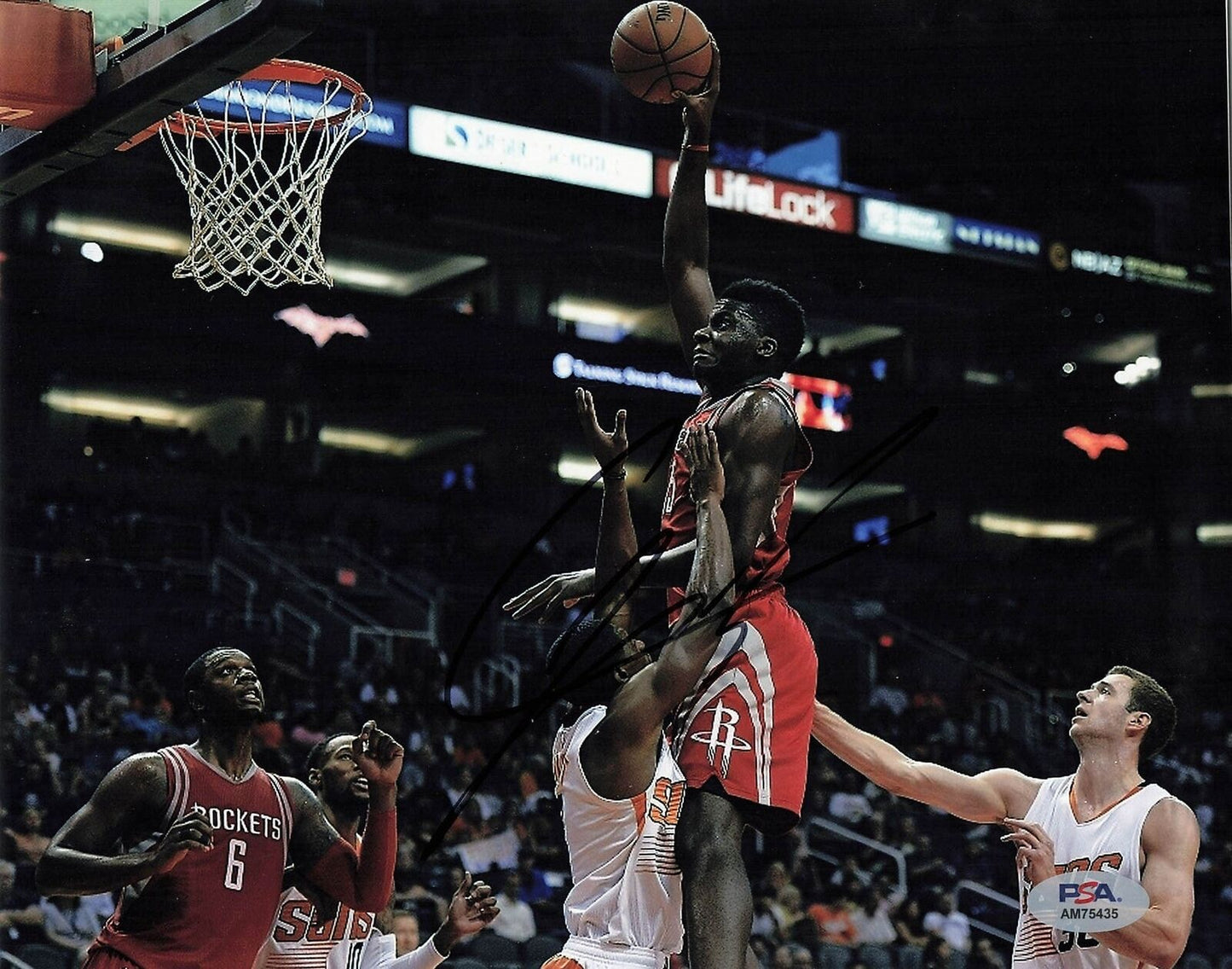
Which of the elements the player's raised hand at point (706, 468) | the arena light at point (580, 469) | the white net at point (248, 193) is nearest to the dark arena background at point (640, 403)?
the arena light at point (580, 469)

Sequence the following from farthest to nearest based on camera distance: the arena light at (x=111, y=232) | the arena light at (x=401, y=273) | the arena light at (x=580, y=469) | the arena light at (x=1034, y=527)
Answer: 1. the arena light at (x=401, y=273)
2. the arena light at (x=1034, y=527)
3. the arena light at (x=580, y=469)
4. the arena light at (x=111, y=232)

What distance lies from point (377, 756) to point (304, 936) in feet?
3.51

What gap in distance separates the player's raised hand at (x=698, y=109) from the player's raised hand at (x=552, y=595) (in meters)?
1.24

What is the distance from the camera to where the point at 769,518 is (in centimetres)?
435

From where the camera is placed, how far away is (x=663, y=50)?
496 centimetres

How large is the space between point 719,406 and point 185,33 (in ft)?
6.44

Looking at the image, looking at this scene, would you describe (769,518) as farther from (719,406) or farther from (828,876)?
(828,876)

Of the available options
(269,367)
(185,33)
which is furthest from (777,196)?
(185,33)

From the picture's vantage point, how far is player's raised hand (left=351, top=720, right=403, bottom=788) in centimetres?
452

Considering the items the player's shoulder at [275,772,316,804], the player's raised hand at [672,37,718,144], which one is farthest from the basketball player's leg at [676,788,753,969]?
the player's raised hand at [672,37,718,144]

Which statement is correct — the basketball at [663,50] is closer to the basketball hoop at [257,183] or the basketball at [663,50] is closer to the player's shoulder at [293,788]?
the basketball hoop at [257,183]

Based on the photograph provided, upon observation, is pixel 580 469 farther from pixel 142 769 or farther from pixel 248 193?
pixel 142 769

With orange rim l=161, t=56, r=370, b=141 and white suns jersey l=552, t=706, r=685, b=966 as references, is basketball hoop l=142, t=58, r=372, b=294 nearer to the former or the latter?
orange rim l=161, t=56, r=370, b=141

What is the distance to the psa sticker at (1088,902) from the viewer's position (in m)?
4.68
